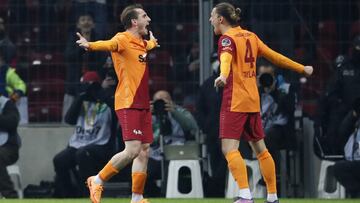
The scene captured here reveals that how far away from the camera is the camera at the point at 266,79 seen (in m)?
15.9

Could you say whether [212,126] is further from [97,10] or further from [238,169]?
[238,169]

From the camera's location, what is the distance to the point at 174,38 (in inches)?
674

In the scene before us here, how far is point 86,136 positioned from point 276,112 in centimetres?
216

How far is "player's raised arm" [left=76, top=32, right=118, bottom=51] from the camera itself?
1243cm

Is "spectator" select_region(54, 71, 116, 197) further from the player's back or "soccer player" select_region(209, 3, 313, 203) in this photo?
the player's back

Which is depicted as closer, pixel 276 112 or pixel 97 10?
pixel 276 112

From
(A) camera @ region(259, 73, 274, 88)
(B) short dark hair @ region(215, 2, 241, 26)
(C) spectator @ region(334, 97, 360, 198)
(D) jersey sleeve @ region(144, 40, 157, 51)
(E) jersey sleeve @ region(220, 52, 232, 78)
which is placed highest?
(B) short dark hair @ region(215, 2, 241, 26)

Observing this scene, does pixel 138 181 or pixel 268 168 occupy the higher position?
pixel 268 168

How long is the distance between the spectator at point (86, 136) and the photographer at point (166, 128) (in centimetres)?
49

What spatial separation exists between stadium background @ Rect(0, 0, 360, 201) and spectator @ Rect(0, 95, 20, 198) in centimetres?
80

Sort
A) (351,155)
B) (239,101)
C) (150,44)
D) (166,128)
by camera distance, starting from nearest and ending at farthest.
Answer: (239,101) → (150,44) → (351,155) → (166,128)

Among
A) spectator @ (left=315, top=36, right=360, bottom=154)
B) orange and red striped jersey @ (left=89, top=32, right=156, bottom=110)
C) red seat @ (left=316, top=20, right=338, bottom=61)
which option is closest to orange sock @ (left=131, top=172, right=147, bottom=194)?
orange and red striped jersey @ (left=89, top=32, right=156, bottom=110)

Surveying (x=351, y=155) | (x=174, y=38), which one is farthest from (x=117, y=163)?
(x=174, y=38)

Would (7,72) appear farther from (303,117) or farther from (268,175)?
(268,175)
